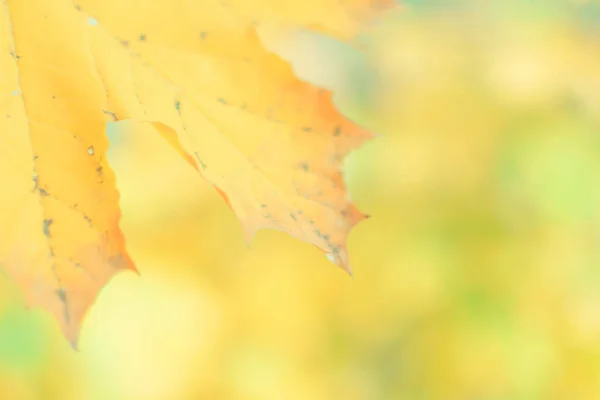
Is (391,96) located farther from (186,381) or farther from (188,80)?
(188,80)

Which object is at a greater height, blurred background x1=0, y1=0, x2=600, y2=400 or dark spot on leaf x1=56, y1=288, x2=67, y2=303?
blurred background x1=0, y1=0, x2=600, y2=400

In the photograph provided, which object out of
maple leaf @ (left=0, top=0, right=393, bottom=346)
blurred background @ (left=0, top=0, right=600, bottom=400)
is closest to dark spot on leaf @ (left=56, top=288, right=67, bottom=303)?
maple leaf @ (left=0, top=0, right=393, bottom=346)

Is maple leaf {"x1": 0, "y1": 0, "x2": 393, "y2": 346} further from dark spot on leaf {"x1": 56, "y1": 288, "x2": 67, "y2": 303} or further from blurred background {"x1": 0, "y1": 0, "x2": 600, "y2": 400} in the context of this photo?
blurred background {"x1": 0, "y1": 0, "x2": 600, "y2": 400}

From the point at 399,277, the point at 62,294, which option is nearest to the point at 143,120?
the point at 62,294

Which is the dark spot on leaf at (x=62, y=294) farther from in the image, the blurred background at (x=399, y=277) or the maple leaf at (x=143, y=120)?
the blurred background at (x=399, y=277)

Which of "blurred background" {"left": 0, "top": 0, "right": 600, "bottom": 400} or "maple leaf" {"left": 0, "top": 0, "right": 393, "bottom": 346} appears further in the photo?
"blurred background" {"left": 0, "top": 0, "right": 600, "bottom": 400}

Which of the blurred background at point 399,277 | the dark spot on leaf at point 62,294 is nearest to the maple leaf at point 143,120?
the dark spot on leaf at point 62,294
